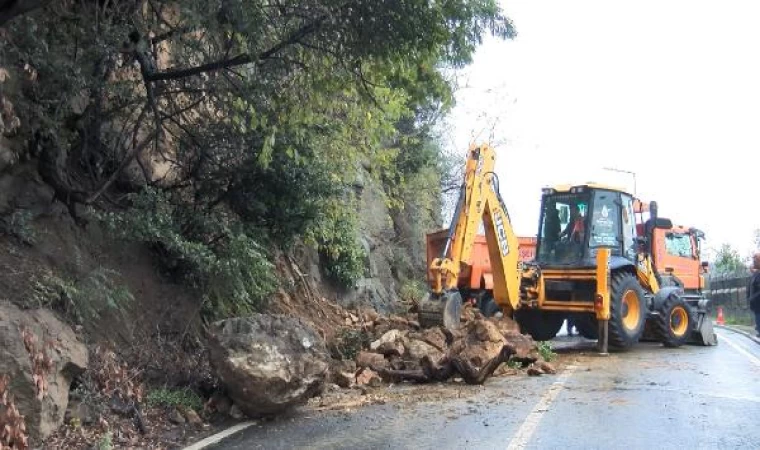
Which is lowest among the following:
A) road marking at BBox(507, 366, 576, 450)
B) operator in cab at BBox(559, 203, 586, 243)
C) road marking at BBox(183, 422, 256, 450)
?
road marking at BBox(183, 422, 256, 450)

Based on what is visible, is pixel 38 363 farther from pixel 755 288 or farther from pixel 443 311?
pixel 755 288

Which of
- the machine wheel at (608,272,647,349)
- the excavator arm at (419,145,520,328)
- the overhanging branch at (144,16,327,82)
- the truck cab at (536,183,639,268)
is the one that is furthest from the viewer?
the truck cab at (536,183,639,268)

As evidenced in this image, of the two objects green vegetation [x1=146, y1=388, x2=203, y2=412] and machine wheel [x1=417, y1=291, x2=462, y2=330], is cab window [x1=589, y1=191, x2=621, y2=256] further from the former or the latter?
green vegetation [x1=146, y1=388, x2=203, y2=412]

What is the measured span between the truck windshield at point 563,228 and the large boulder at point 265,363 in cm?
775

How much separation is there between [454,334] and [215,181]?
424 cm

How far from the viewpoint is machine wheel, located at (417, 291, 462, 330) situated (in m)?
11.0

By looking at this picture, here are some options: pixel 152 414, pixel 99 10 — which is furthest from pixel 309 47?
pixel 152 414

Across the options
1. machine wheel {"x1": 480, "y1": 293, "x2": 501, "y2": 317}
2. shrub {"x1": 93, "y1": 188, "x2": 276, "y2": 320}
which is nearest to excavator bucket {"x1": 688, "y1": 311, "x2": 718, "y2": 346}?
machine wheel {"x1": 480, "y1": 293, "x2": 501, "y2": 317}

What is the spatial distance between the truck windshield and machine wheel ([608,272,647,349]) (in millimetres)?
962

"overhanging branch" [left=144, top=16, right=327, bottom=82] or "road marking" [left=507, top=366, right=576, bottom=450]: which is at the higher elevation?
"overhanging branch" [left=144, top=16, right=327, bottom=82]

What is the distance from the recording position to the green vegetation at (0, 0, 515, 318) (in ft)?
24.7

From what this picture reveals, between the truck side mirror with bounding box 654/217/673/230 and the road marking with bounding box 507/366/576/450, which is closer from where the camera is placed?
the road marking with bounding box 507/366/576/450

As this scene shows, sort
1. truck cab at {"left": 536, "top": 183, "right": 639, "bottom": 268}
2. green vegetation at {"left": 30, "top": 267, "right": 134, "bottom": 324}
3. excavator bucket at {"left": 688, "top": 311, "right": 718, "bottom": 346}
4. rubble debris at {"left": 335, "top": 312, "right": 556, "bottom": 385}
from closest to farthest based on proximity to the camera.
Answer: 1. green vegetation at {"left": 30, "top": 267, "right": 134, "bottom": 324}
2. rubble debris at {"left": 335, "top": 312, "right": 556, "bottom": 385}
3. truck cab at {"left": 536, "top": 183, "right": 639, "bottom": 268}
4. excavator bucket at {"left": 688, "top": 311, "right": 718, "bottom": 346}

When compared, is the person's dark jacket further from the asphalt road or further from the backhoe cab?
the asphalt road
